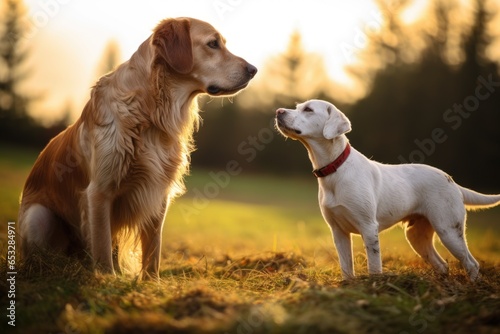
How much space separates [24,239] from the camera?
14.7 feet

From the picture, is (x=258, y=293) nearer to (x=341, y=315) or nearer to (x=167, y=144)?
(x=341, y=315)

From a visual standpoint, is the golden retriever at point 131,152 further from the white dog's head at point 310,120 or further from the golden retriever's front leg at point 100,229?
the white dog's head at point 310,120

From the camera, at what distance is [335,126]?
14.3 ft

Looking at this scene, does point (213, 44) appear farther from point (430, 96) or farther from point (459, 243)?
point (430, 96)

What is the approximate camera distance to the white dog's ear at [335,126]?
4.33 meters

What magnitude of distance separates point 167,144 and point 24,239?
150 cm

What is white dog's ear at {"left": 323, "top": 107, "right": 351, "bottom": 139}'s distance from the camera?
433cm

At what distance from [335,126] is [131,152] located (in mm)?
1707

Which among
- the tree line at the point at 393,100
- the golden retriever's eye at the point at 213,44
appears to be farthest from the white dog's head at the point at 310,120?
the tree line at the point at 393,100

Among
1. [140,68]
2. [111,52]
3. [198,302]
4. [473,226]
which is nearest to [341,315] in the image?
[198,302]

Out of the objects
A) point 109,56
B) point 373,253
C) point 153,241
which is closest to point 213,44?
point 153,241

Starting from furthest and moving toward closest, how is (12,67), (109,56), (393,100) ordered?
(109,56) → (12,67) → (393,100)

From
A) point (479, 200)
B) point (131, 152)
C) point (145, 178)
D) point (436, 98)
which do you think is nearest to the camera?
point (131, 152)

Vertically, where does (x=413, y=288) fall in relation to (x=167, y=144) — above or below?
below
